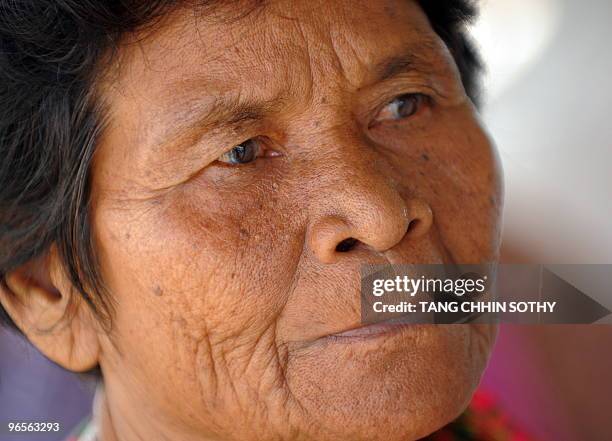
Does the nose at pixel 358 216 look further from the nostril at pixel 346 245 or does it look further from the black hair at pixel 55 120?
the black hair at pixel 55 120

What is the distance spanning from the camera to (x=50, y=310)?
1285 millimetres

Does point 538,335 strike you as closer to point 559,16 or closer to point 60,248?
point 60,248

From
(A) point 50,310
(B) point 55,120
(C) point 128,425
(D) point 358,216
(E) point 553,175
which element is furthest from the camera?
(E) point 553,175

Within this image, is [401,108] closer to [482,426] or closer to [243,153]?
[243,153]

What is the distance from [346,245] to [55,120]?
1.67 ft

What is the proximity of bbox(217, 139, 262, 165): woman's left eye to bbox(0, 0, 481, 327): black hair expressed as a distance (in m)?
0.21

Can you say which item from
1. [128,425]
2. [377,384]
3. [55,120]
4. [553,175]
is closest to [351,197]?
[377,384]

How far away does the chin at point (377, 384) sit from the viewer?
1062 mm

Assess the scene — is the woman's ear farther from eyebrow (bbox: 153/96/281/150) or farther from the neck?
eyebrow (bbox: 153/96/281/150)

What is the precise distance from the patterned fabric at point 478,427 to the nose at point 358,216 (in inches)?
29.1

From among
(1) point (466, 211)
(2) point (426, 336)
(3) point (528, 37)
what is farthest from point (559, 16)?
(2) point (426, 336)

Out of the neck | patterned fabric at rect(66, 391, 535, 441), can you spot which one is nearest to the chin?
the neck

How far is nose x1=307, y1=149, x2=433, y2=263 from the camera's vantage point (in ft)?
3.43

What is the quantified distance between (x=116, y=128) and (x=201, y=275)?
0.87 feet
